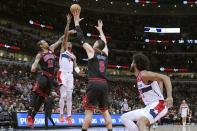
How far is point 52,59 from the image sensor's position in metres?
8.22

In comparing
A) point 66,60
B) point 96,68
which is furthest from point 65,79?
point 96,68

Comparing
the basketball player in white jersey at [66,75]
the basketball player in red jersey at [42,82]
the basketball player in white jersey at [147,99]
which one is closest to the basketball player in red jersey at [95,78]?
the basketball player in white jersey at [147,99]

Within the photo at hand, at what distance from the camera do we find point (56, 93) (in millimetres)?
23500

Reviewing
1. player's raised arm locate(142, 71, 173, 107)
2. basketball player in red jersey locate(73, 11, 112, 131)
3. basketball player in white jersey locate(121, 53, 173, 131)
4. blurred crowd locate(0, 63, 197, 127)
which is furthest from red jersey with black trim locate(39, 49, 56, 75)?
blurred crowd locate(0, 63, 197, 127)

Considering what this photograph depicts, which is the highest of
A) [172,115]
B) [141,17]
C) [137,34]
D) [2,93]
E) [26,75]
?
[141,17]

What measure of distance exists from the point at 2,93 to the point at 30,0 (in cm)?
2207

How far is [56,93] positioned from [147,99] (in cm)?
1906

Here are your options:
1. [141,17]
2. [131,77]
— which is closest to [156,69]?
[131,77]

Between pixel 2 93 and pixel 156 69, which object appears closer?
pixel 2 93

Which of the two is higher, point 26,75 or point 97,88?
point 26,75

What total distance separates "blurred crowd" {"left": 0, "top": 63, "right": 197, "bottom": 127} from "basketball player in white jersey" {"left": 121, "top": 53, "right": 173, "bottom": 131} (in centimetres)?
861

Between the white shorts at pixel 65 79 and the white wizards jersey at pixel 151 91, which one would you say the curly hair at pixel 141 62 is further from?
the white shorts at pixel 65 79

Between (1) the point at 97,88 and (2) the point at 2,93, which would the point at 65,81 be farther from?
(2) the point at 2,93

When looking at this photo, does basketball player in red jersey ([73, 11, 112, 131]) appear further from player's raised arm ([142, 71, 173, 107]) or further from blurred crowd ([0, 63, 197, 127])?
blurred crowd ([0, 63, 197, 127])
